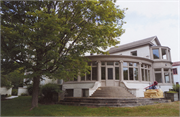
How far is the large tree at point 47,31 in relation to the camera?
28.4 ft

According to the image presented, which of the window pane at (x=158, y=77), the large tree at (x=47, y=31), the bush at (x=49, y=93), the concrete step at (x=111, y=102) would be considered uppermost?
the large tree at (x=47, y=31)

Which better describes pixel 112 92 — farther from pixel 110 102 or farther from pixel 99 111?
pixel 99 111

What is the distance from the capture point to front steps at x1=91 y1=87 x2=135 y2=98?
584 inches

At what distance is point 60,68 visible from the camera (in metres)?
10.2

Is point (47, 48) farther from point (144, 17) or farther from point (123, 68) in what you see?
point (123, 68)

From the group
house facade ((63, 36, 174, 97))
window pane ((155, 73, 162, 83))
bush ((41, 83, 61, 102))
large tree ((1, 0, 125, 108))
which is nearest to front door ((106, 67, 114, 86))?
house facade ((63, 36, 174, 97))

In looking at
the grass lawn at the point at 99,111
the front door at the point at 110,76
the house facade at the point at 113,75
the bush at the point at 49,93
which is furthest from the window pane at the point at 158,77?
the bush at the point at 49,93

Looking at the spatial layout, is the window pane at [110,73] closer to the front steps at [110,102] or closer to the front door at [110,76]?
the front door at [110,76]

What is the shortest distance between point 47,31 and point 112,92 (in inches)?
386

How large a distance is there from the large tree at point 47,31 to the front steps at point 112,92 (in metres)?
5.04

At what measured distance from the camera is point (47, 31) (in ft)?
28.2

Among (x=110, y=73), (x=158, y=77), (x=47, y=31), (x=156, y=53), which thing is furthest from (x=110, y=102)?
(x=156, y=53)

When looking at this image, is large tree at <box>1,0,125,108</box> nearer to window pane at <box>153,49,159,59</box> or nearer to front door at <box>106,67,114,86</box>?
front door at <box>106,67,114,86</box>

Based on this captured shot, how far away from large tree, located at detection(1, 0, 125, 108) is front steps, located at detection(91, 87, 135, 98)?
5.04 metres
